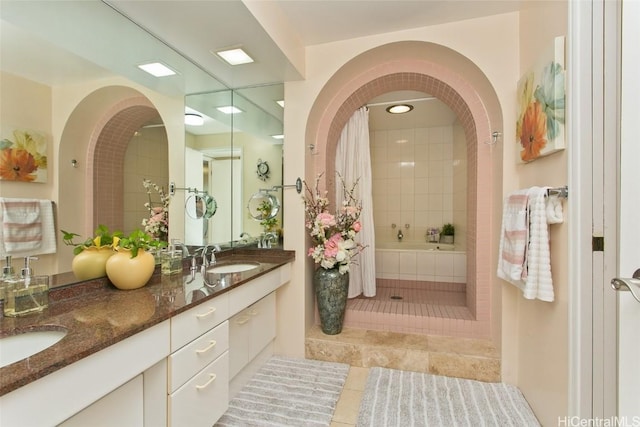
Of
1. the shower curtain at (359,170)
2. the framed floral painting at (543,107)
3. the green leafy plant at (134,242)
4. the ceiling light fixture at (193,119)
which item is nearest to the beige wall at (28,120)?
the green leafy plant at (134,242)

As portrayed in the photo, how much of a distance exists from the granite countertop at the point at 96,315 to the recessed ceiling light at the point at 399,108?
8.86ft

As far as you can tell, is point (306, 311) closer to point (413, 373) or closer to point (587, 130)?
point (413, 373)

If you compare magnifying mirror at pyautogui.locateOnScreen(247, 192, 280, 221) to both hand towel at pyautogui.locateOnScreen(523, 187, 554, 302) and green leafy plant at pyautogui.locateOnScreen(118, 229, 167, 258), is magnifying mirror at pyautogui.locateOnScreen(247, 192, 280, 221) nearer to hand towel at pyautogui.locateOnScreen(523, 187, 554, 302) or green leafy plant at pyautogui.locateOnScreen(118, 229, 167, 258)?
green leafy plant at pyautogui.locateOnScreen(118, 229, 167, 258)

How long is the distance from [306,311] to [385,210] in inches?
105

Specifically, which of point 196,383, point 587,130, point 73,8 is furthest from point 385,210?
point 73,8

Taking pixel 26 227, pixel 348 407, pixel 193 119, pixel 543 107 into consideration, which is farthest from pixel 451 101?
pixel 26 227

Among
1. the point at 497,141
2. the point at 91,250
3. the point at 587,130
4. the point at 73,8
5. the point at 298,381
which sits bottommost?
the point at 298,381

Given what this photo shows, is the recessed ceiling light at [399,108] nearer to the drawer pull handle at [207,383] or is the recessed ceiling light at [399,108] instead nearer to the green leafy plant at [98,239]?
the green leafy plant at [98,239]

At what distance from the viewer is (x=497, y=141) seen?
84.3 inches

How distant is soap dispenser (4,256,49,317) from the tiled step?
1739mm

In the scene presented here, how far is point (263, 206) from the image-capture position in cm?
273

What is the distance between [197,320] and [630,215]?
5.72 ft

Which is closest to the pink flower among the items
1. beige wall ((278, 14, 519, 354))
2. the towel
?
beige wall ((278, 14, 519, 354))

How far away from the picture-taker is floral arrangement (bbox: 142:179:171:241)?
1.80 meters
